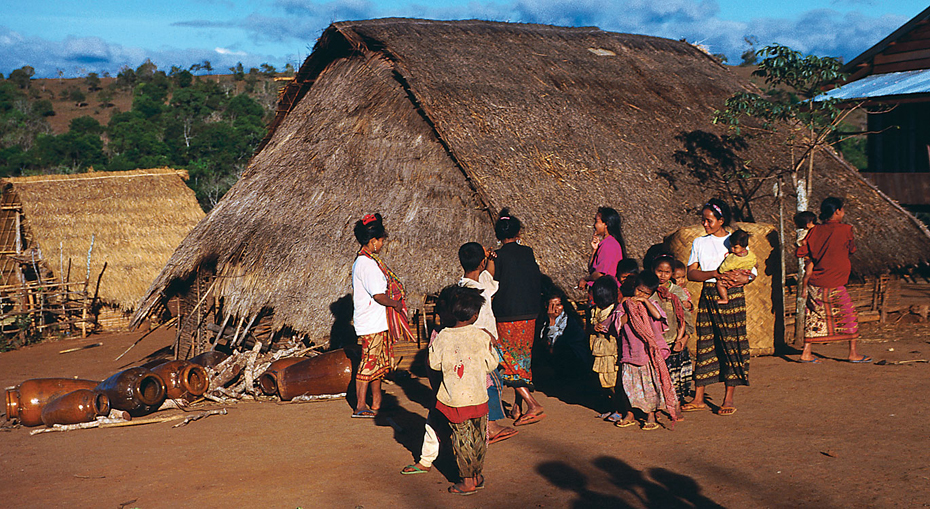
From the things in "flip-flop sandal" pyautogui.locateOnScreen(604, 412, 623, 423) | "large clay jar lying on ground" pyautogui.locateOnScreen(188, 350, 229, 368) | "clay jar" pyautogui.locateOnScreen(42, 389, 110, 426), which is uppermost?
"large clay jar lying on ground" pyautogui.locateOnScreen(188, 350, 229, 368)

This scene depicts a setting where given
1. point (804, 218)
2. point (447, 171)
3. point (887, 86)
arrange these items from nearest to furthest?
point (804, 218) < point (447, 171) < point (887, 86)

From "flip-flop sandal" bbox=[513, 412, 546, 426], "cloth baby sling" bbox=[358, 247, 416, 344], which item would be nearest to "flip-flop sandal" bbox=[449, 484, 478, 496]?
"flip-flop sandal" bbox=[513, 412, 546, 426]

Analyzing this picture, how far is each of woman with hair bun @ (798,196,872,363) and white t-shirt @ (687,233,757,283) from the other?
184cm

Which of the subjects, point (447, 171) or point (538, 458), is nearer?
point (538, 458)

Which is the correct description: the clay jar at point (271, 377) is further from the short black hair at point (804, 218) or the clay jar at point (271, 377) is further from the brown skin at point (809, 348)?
the short black hair at point (804, 218)

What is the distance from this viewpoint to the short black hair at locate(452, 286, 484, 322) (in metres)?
4.13

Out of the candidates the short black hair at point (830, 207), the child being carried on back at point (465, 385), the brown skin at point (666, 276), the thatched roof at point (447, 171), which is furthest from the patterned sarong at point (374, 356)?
the short black hair at point (830, 207)

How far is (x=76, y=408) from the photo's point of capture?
5.90 m

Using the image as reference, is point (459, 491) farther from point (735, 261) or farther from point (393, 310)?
point (735, 261)

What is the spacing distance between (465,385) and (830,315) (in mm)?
4695

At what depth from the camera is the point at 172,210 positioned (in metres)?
15.0

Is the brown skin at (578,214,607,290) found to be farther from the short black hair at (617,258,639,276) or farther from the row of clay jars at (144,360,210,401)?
the row of clay jars at (144,360,210,401)

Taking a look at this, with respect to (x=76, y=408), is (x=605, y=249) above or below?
above

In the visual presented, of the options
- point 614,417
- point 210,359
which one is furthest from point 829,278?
point 210,359
